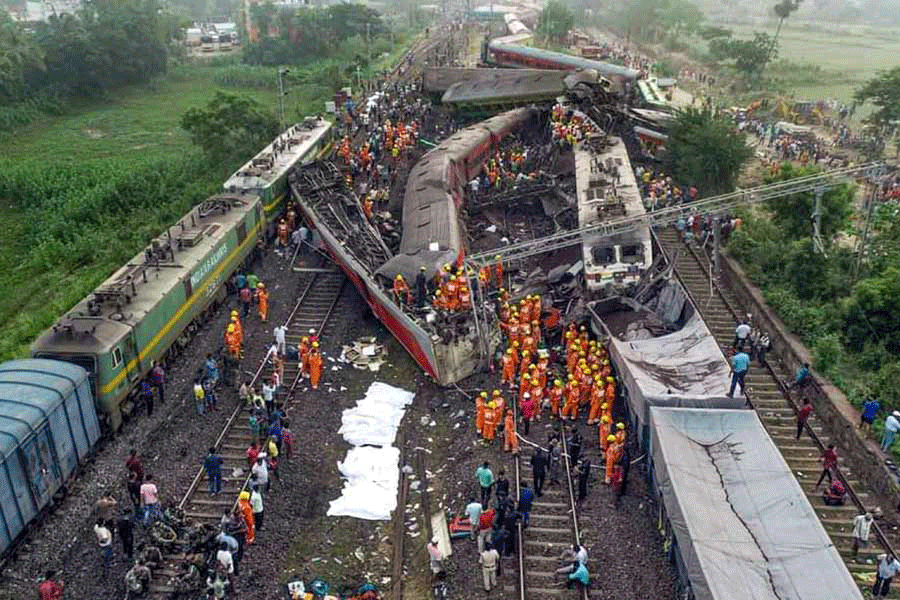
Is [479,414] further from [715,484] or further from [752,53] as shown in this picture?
[752,53]

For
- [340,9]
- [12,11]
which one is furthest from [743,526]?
[12,11]

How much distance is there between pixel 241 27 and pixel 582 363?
84.2 meters

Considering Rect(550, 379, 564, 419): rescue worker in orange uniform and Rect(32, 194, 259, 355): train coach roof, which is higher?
Rect(32, 194, 259, 355): train coach roof

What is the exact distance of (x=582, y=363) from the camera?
17234mm

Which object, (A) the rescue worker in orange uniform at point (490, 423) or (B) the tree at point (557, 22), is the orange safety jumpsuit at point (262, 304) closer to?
(A) the rescue worker in orange uniform at point (490, 423)

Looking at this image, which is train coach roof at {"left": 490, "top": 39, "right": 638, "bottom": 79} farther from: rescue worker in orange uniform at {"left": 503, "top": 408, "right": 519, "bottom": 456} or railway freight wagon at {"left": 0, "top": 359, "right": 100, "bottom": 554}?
railway freight wagon at {"left": 0, "top": 359, "right": 100, "bottom": 554}

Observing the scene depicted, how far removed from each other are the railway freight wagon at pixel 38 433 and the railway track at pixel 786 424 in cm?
1344

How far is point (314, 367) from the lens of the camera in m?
18.4

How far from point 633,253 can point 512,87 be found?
2317 cm

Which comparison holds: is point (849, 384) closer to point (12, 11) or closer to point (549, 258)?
point (549, 258)

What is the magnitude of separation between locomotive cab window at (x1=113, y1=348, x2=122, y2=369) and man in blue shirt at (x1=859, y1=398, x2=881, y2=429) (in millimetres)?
14896

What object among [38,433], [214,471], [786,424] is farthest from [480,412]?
[38,433]

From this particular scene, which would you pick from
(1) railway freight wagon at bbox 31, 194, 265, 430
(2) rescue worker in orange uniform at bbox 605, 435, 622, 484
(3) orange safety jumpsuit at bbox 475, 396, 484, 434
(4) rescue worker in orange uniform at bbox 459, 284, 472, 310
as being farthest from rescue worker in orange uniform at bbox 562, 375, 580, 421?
(1) railway freight wagon at bbox 31, 194, 265, 430

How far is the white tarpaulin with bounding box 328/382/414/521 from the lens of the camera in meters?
14.8
